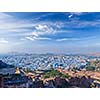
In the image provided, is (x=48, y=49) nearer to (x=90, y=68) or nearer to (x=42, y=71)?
(x=42, y=71)

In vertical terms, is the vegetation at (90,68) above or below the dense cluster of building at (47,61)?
below

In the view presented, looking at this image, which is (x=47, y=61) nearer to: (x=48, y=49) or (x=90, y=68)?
(x=48, y=49)

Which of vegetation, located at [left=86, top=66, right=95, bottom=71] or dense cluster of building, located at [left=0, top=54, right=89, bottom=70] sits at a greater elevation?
dense cluster of building, located at [left=0, top=54, right=89, bottom=70]

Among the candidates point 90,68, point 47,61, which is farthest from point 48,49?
point 90,68

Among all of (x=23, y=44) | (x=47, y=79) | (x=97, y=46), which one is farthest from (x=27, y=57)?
(x=97, y=46)

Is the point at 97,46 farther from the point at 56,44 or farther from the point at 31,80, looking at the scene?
the point at 31,80

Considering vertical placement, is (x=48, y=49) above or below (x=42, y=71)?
above

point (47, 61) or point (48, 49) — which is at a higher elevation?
point (48, 49)
